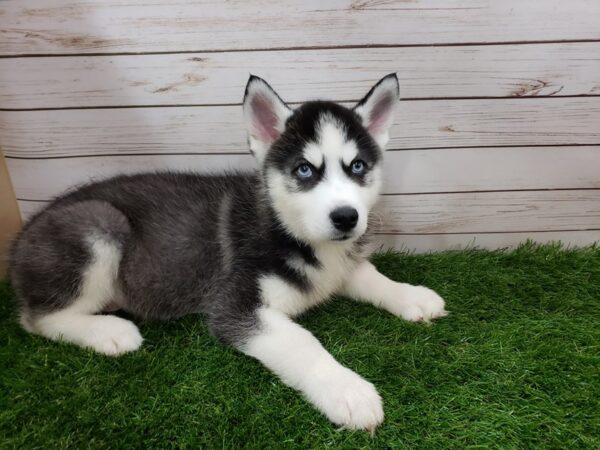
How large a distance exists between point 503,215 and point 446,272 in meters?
0.57

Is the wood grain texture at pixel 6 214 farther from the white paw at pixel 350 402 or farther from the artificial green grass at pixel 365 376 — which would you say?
the white paw at pixel 350 402

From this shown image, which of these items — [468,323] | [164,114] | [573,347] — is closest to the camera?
[573,347]

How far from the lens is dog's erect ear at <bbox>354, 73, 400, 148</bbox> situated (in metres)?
2.14

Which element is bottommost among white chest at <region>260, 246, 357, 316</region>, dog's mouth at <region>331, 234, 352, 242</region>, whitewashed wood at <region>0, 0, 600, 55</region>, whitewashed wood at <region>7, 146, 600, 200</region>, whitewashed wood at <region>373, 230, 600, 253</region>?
whitewashed wood at <region>373, 230, 600, 253</region>

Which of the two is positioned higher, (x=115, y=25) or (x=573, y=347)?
(x=115, y=25)

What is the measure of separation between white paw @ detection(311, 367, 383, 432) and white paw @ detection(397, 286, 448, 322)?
23.7 inches

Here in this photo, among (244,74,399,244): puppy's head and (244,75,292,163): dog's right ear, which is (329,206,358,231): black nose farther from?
(244,75,292,163): dog's right ear

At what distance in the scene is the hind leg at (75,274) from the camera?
218 cm

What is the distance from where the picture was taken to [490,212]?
116 inches

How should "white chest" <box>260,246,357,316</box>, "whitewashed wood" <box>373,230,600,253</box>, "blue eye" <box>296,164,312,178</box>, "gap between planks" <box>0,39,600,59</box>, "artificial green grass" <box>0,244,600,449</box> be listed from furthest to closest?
"whitewashed wood" <box>373,230,600,253</box>
"gap between planks" <box>0,39,600,59</box>
"white chest" <box>260,246,357,316</box>
"blue eye" <box>296,164,312,178</box>
"artificial green grass" <box>0,244,600,449</box>

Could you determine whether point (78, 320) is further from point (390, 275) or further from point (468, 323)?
point (468, 323)

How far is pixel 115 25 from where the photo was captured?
246 centimetres

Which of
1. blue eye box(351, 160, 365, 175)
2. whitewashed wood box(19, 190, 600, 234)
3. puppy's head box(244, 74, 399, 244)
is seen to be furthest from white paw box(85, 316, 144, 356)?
blue eye box(351, 160, 365, 175)

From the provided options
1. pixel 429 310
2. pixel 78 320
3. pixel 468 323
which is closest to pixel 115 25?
pixel 78 320
